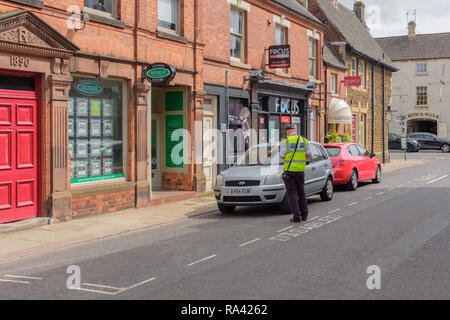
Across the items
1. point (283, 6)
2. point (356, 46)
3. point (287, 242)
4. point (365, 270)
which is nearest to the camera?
point (365, 270)

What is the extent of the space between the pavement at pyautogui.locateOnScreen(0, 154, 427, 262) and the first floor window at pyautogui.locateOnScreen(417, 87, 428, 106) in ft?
150

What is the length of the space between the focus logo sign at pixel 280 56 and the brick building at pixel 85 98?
14.2 ft

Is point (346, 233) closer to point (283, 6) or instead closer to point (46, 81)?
point (46, 81)

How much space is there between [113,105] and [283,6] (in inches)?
382

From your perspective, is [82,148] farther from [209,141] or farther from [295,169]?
[209,141]

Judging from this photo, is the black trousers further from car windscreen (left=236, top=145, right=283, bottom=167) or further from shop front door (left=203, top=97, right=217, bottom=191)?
shop front door (left=203, top=97, right=217, bottom=191)

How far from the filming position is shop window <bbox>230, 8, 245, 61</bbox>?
17.4 metres

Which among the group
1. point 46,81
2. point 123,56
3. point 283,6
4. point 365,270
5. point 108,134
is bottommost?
point 365,270

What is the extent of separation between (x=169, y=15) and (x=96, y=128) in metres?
4.16

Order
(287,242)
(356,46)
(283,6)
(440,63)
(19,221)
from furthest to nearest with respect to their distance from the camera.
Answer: (440,63)
(356,46)
(283,6)
(19,221)
(287,242)

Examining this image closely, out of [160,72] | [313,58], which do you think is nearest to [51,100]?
[160,72]

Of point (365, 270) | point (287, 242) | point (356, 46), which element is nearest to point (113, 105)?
point (287, 242)

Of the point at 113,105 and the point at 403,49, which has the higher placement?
the point at 403,49

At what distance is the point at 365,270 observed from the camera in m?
6.36
